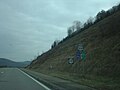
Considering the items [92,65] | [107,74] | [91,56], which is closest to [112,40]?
[91,56]

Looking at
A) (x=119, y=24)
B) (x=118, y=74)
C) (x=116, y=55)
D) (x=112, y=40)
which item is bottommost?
(x=118, y=74)

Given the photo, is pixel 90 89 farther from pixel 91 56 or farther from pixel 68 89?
pixel 91 56

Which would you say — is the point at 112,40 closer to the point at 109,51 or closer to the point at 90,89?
the point at 109,51

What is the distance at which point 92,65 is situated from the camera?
47.6 meters

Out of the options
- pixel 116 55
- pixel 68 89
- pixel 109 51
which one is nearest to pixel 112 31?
pixel 109 51

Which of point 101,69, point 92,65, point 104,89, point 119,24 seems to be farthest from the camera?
point 119,24

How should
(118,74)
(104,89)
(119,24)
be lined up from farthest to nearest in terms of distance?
(119,24) < (118,74) < (104,89)

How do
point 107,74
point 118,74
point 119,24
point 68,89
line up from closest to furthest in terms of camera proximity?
point 68,89 → point 118,74 → point 107,74 → point 119,24

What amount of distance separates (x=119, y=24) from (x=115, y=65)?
23.3m

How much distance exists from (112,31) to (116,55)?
60.5 feet

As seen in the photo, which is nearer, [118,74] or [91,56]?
[118,74]

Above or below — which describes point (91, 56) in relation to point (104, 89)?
above

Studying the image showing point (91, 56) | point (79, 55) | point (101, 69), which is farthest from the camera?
point (91, 56)

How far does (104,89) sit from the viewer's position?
1830cm
